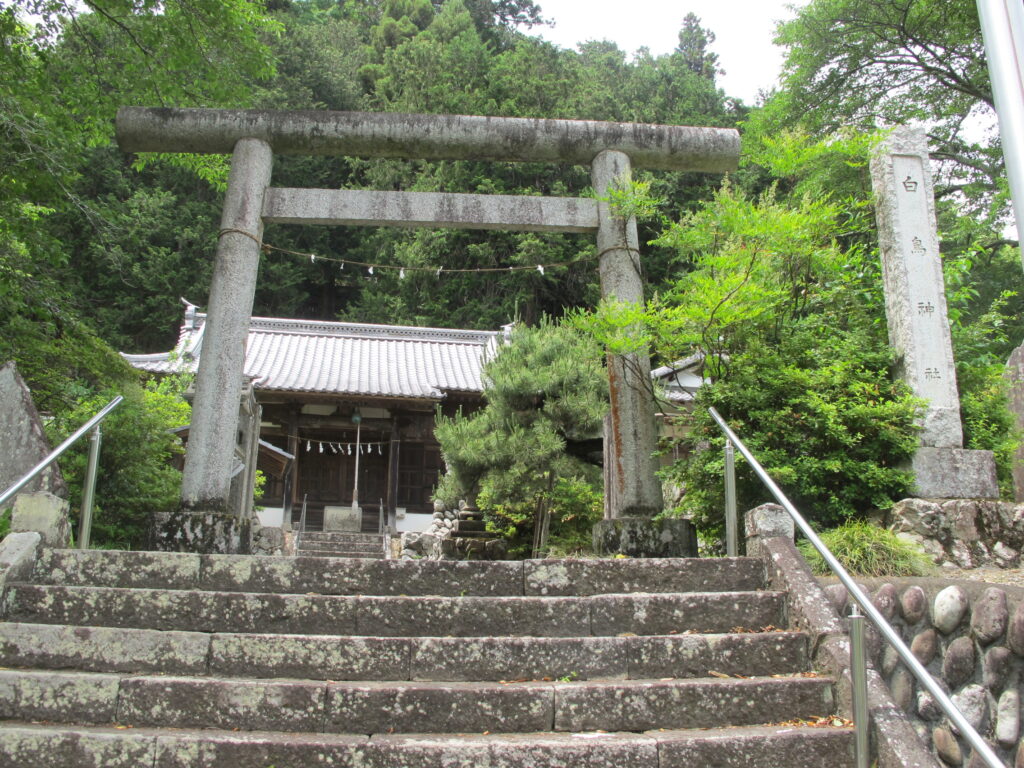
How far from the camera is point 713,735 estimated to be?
310cm

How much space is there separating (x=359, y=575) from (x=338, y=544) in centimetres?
1248

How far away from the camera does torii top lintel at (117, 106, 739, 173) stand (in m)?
6.35

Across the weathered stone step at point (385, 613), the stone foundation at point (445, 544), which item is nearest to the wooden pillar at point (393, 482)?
the stone foundation at point (445, 544)

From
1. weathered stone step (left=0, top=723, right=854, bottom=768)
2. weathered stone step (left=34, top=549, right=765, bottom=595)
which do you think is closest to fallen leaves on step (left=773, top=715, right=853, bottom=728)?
weathered stone step (left=0, top=723, right=854, bottom=768)

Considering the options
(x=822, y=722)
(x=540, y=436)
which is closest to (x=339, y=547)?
(x=540, y=436)

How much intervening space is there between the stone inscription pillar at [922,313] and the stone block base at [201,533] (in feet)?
15.7

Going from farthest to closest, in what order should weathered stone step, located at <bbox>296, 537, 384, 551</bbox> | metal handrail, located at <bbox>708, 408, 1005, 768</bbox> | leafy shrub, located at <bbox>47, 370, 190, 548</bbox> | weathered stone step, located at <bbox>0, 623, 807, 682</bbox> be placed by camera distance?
weathered stone step, located at <bbox>296, 537, 384, 551</bbox> → leafy shrub, located at <bbox>47, 370, 190, 548</bbox> → weathered stone step, located at <bbox>0, 623, 807, 682</bbox> → metal handrail, located at <bbox>708, 408, 1005, 768</bbox>

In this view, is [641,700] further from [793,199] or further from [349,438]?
[349,438]

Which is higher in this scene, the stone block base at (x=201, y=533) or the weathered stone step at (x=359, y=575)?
the stone block base at (x=201, y=533)

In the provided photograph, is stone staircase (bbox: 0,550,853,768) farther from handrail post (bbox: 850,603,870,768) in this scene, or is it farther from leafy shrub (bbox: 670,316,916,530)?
leafy shrub (bbox: 670,316,916,530)

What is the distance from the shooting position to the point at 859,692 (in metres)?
2.94

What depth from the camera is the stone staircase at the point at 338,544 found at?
51.8 ft

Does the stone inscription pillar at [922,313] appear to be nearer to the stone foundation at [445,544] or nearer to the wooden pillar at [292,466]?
the stone foundation at [445,544]

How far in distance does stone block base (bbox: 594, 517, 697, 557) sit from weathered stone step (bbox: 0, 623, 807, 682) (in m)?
1.96
